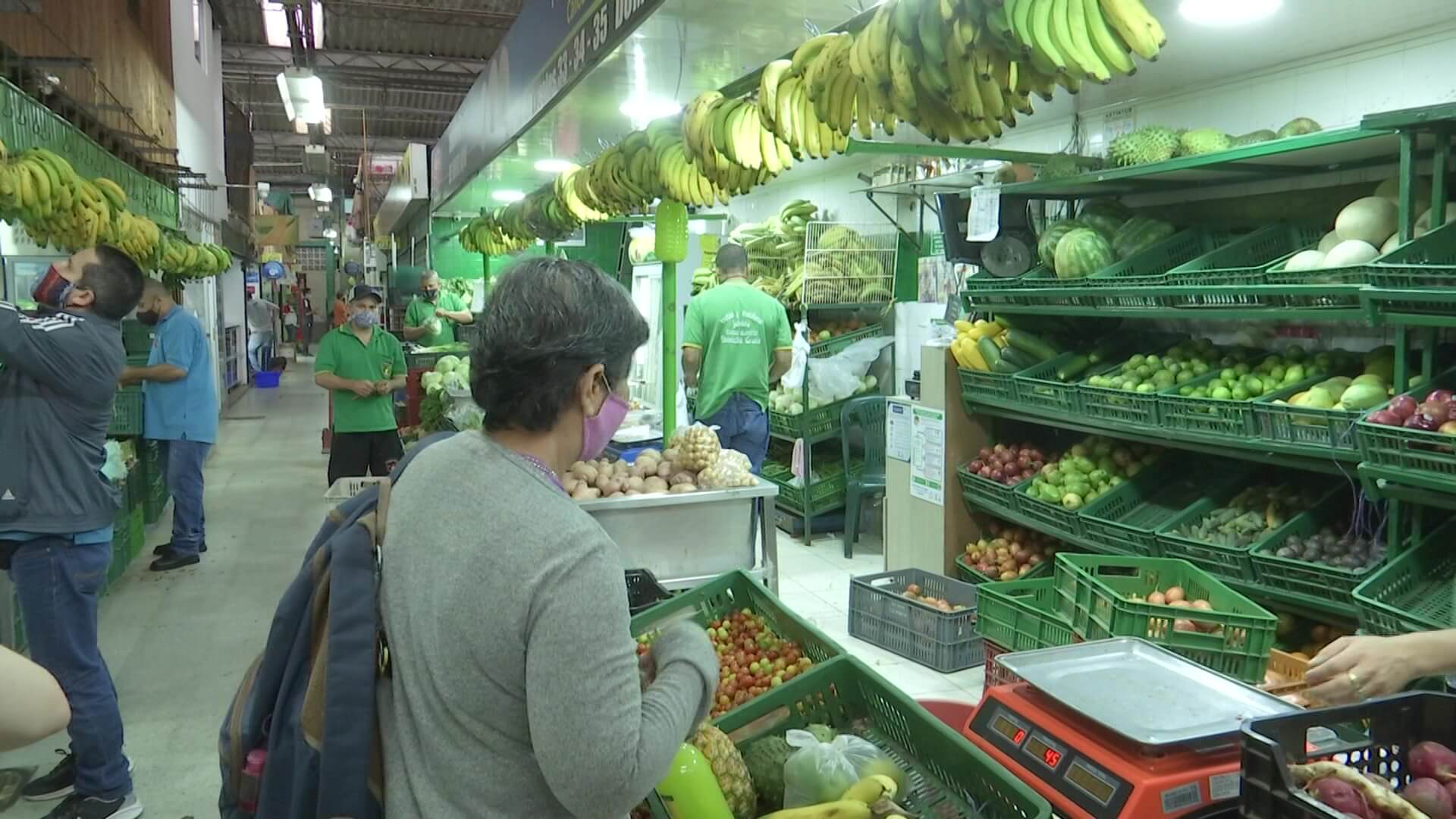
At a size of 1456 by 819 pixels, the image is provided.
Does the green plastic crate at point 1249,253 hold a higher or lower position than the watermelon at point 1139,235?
lower

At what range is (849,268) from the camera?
7449 millimetres

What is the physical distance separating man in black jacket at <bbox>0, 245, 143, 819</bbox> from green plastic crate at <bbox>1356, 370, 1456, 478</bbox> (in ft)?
13.3

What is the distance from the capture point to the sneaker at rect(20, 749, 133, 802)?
3.59 metres

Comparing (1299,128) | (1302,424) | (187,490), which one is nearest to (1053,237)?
(1299,128)

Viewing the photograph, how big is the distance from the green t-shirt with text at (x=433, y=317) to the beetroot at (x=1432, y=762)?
983cm

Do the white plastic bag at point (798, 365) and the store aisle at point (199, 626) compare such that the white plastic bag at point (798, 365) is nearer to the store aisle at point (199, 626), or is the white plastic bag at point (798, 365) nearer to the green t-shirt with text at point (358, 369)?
the green t-shirt with text at point (358, 369)

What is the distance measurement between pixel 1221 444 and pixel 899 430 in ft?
7.20

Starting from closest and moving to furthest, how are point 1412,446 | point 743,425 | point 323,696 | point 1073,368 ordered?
point 323,696 → point 1412,446 → point 1073,368 → point 743,425

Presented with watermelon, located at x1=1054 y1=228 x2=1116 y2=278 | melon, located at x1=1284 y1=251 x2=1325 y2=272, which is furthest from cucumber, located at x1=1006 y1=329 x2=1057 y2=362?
melon, located at x1=1284 y1=251 x2=1325 y2=272

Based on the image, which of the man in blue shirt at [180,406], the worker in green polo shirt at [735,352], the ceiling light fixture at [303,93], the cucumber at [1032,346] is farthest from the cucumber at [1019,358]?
the ceiling light fixture at [303,93]

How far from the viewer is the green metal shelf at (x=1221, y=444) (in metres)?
3.51

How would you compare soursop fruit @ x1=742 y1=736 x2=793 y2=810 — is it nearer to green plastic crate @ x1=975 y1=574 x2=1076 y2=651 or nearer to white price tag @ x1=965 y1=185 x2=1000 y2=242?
green plastic crate @ x1=975 y1=574 x2=1076 y2=651

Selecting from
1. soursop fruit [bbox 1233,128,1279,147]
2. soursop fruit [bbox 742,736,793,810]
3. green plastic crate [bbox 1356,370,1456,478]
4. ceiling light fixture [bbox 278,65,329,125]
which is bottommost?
soursop fruit [bbox 742,736,793,810]

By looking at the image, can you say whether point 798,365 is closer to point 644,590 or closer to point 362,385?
point 362,385
